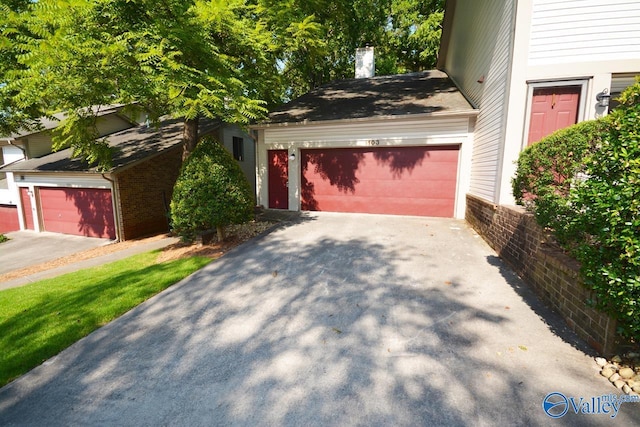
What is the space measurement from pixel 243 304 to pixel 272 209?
7374mm

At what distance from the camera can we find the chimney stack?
15984mm

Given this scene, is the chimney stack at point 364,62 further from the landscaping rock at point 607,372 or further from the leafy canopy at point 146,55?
the landscaping rock at point 607,372

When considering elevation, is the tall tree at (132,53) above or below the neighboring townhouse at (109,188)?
above

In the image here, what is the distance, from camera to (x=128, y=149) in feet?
43.2

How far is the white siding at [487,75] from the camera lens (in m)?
6.37

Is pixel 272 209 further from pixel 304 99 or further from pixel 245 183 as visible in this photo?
pixel 304 99

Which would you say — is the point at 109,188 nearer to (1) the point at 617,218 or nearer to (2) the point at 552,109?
(1) the point at 617,218

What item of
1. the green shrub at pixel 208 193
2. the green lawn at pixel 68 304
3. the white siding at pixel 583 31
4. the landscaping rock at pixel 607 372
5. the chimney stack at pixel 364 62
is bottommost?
the green lawn at pixel 68 304

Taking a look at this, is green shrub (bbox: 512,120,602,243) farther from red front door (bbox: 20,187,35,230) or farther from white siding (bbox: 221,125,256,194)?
red front door (bbox: 20,187,35,230)

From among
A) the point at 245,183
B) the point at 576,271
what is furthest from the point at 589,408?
the point at 245,183

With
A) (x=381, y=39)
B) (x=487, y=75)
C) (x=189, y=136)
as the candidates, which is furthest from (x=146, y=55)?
(x=381, y=39)

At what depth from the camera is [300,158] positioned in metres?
11.0

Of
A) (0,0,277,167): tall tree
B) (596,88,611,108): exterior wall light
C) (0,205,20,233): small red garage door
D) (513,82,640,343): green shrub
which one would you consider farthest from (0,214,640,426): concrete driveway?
(0,205,20,233): small red garage door

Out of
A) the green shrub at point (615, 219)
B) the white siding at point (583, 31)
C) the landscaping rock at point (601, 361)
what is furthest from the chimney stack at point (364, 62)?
the landscaping rock at point (601, 361)
